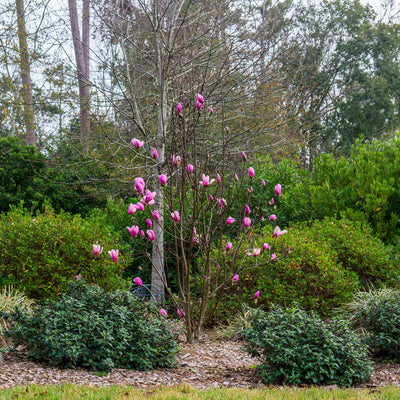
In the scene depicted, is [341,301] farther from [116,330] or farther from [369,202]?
[116,330]

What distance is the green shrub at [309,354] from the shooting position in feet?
11.8

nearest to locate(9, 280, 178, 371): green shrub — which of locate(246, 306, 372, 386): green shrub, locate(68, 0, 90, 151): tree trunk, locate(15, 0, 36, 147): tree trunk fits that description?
locate(246, 306, 372, 386): green shrub

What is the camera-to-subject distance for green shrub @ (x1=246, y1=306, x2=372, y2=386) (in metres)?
3.60

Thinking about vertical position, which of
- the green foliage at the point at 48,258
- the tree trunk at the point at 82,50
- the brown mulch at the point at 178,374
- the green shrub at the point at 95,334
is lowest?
the brown mulch at the point at 178,374

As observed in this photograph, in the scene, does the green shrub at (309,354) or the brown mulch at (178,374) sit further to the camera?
the green shrub at (309,354)

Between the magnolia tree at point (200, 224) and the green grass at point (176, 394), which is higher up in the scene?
the magnolia tree at point (200, 224)

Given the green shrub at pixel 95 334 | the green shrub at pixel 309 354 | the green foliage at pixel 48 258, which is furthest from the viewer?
the green foliage at pixel 48 258

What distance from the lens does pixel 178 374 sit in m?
3.94

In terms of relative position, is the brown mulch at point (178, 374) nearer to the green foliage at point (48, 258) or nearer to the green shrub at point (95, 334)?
the green shrub at point (95, 334)

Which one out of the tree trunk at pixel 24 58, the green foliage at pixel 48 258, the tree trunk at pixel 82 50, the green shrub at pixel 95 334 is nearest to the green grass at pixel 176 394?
the green shrub at pixel 95 334

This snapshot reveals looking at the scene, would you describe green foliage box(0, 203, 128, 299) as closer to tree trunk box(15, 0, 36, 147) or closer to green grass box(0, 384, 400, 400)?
green grass box(0, 384, 400, 400)

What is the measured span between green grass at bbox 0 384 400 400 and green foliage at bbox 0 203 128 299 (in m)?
2.53

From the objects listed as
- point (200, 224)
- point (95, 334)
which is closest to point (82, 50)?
point (200, 224)

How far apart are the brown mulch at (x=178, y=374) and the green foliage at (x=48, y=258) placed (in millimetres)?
1546
